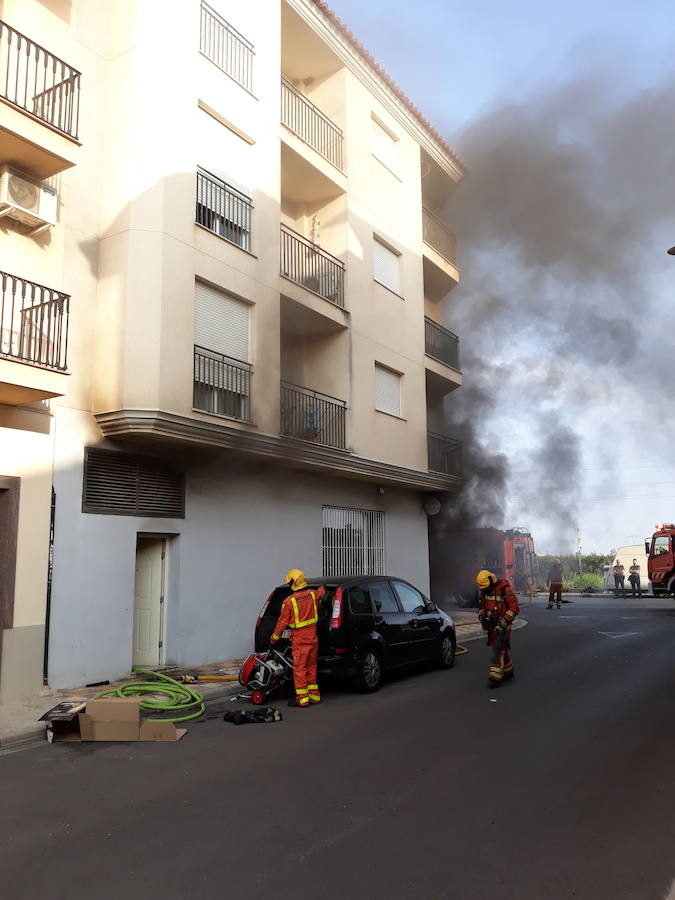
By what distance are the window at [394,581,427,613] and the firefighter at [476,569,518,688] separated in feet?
3.80

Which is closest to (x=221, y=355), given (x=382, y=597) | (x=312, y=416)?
(x=312, y=416)

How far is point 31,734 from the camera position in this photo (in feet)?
22.0

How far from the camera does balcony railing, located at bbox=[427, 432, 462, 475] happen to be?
669 inches

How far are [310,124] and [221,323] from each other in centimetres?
589

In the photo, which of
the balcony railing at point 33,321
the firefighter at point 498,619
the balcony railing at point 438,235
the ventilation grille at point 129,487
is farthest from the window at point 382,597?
the balcony railing at point 438,235

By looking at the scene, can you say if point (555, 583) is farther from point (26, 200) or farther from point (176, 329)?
point (26, 200)

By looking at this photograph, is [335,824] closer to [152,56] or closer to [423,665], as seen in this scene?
[423,665]

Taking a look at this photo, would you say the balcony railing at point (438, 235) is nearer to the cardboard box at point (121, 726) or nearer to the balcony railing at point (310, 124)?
the balcony railing at point (310, 124)

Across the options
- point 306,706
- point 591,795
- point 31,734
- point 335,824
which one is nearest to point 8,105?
point 31,734

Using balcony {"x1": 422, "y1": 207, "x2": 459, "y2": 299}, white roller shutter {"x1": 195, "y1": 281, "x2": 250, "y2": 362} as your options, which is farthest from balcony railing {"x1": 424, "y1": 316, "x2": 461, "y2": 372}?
white roller shutter {"x1": 195, "y1": 281, "x2": 250, "y2": 362}

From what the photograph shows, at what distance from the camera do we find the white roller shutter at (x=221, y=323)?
10.7 meters

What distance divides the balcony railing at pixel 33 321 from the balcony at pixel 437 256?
10.8m

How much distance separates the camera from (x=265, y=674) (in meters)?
8.01

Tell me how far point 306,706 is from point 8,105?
7586 mm
